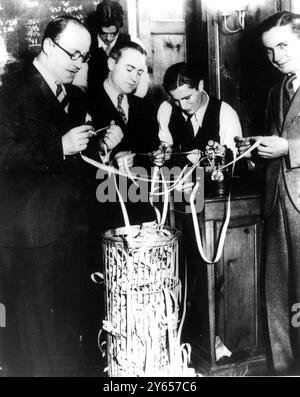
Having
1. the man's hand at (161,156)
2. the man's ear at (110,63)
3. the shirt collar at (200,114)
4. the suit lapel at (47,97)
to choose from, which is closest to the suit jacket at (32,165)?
the suit lapel at (47,97)

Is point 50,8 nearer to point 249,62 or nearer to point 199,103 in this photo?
point 199,103

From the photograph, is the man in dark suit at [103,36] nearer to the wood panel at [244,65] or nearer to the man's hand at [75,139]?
the man's hand at [75,139]

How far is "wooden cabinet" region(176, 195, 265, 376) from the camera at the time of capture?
186 cm

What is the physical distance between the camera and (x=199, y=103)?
6.77 feet

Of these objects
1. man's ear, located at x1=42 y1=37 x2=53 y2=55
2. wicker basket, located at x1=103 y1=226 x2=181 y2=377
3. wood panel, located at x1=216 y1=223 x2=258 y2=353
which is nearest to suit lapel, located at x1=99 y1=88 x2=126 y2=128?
man's ear, located at x1=42 y1=37 x2=53 y2=55

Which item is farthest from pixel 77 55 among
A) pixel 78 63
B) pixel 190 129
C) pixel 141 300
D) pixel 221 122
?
pixel 141 300

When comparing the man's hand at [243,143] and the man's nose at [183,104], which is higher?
the man's nose at [183,104]

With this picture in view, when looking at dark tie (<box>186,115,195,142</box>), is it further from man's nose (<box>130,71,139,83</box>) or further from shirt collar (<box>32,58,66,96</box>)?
shirt collar (<box>32,58,66,96</box>)

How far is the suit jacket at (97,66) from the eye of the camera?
2027 mm

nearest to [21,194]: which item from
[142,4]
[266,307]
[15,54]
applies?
[15,54]

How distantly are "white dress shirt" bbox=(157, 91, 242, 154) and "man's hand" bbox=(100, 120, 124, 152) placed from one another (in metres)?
0.20

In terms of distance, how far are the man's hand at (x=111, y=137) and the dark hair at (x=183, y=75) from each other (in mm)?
327

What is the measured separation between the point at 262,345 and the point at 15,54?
5.54 feet

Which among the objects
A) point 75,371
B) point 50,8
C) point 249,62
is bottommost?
point 75,371
